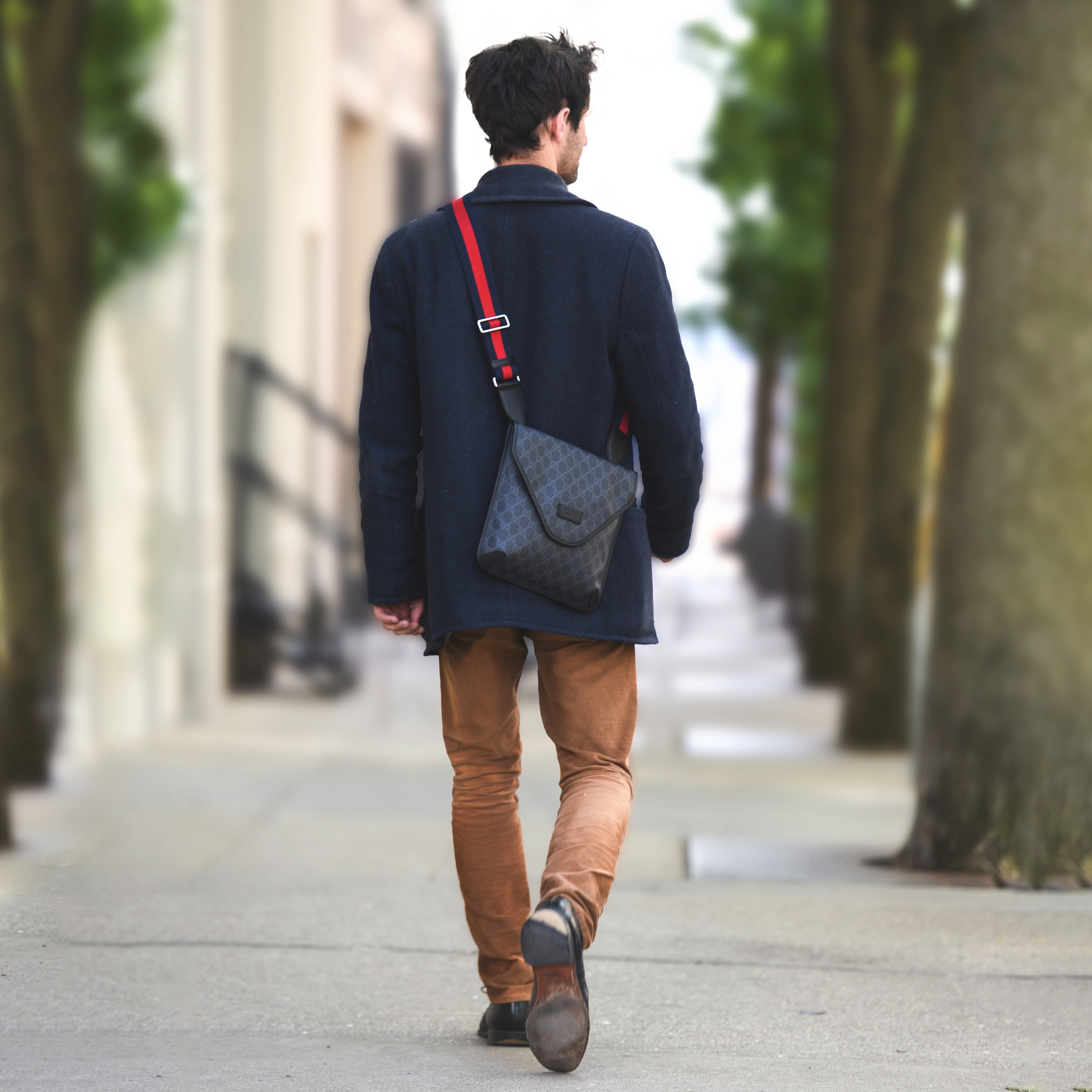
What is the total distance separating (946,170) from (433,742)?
411cm

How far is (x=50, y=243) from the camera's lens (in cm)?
876

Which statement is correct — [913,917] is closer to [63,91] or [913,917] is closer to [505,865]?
[505,865]

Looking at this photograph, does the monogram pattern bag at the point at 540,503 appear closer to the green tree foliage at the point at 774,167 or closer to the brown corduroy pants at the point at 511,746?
the brown corduroy pants at the point at 511,746

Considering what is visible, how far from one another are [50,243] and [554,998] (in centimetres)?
629

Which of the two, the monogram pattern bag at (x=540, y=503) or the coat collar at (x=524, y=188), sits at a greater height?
the coat collar at (x=524, y=188)

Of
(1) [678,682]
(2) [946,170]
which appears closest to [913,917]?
(2) [946,170]

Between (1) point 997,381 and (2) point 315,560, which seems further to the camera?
(2) point 315,560

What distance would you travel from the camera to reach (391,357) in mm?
3529

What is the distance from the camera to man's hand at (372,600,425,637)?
3.60 m

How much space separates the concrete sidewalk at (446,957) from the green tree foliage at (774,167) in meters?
8.69

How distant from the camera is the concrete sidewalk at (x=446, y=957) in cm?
347

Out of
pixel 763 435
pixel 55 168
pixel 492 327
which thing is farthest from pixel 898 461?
pixel 763 435

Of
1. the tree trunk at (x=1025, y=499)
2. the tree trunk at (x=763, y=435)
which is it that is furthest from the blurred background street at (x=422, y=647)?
the tree trunk at (x=763, y=435)

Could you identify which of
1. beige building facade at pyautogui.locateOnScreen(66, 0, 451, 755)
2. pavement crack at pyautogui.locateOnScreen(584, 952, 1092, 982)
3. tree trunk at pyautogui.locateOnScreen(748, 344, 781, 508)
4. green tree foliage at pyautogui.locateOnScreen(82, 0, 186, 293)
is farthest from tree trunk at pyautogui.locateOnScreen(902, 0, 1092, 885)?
tree trunk at pyautogui.locateOnScreen(748, 344, 781, 508)
